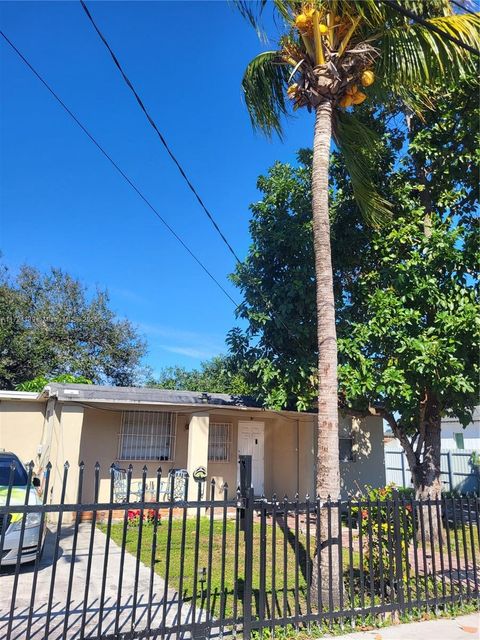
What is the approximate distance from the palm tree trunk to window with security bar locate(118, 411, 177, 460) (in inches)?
318

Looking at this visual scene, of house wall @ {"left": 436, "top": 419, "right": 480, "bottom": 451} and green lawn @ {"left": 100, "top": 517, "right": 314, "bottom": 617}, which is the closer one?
green lawn @ {"left": 100, "top": 517, "right": 314, "bottom": 617}

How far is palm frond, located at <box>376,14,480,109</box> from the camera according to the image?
6.29 metres

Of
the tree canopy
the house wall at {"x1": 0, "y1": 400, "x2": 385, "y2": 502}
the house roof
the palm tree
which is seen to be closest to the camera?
the palm tree

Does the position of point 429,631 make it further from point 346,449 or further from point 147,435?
point 346,449

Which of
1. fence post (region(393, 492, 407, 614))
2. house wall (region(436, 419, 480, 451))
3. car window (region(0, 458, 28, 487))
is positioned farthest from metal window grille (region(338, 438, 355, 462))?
house wall (region(436, 419, 480, 451))

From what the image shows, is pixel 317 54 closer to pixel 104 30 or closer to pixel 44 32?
pixel 104 30

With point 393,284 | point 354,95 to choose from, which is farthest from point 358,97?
point 393,284

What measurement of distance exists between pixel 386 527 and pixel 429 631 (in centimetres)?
108

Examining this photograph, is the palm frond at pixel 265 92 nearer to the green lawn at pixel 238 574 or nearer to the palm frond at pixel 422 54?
the palm frond at pixel 422 54

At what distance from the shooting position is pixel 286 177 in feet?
36.0

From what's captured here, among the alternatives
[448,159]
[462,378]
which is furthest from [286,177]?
[462,378]

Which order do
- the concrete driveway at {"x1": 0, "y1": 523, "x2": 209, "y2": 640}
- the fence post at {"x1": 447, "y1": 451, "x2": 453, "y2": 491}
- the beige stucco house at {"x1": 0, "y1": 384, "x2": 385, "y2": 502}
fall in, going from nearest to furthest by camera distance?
the concrete driveway at {"x1": 0, "y1": 523, "x2": 209, "y2": 640} < the beige stucco house at {"x1": 0, "y1": 384, "x2": 385, "y2": 502} < the fence post at {"x1": 447, "y1": 451, "x2": 453, "y2": 491}

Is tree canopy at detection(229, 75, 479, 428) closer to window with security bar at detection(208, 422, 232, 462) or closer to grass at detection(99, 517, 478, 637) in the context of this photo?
grass at detection(99, 517, 478, 637)

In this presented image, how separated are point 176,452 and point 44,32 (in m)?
10.9
